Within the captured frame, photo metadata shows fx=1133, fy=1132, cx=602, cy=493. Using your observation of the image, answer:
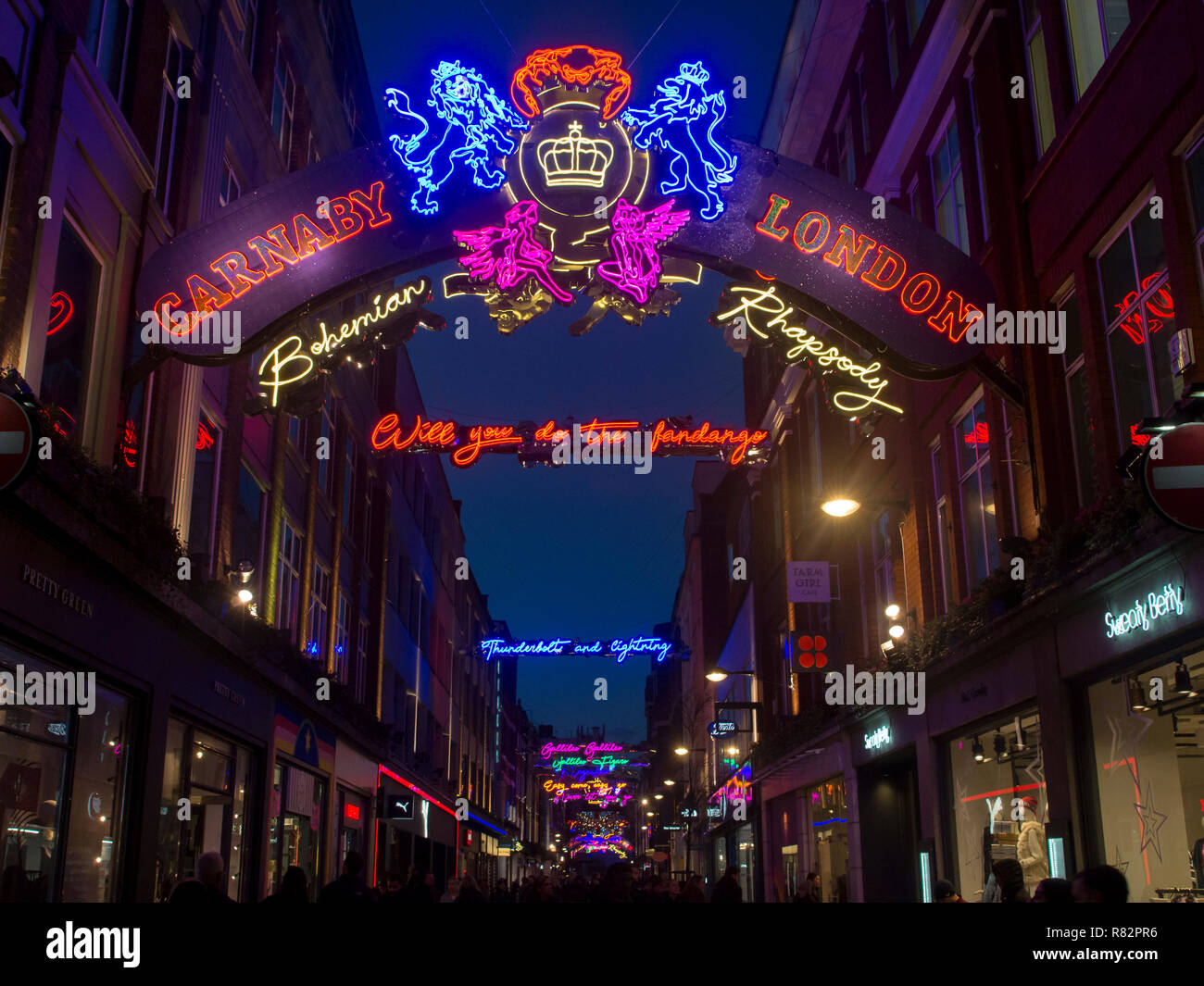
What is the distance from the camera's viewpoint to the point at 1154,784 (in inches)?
459

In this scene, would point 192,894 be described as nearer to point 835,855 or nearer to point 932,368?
point 932,368

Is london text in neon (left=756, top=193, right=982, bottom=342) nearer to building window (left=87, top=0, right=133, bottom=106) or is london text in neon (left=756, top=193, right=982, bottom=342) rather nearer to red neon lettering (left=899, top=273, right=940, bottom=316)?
red neon lettering (left=899, top=273, right=940, bottom=316)

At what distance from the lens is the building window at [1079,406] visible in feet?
43.4

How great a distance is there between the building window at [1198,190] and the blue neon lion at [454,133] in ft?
25.9

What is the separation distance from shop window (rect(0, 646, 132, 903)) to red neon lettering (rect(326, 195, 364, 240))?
6040mm

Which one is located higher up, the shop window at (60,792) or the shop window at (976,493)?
the shop window at (976,493)

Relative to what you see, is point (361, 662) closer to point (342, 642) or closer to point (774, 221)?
point (342, 642)

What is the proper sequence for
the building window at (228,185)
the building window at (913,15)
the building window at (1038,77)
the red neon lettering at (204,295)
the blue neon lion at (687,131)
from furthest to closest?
the building window at (913,15) < the building window at (228,185) < the building window at (1038,77) < the blue neon lion at (687,131) < the red neon lettering at (204,295)

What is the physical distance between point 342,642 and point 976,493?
17.1 m

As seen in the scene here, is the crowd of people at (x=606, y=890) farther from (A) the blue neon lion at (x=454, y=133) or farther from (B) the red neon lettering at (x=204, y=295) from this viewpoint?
(A) the blue neon lion at (x=454, y=133)

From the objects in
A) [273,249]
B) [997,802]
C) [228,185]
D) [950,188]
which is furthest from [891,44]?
[997,802]

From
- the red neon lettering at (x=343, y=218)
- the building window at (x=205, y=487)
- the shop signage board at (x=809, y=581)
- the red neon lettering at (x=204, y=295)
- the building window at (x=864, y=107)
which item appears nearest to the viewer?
the red neon lettering at (x=204, y=295)

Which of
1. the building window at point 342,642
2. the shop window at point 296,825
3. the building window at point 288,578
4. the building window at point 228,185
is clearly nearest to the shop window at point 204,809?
the shop window at point 296,825

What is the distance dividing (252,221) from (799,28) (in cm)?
1949
